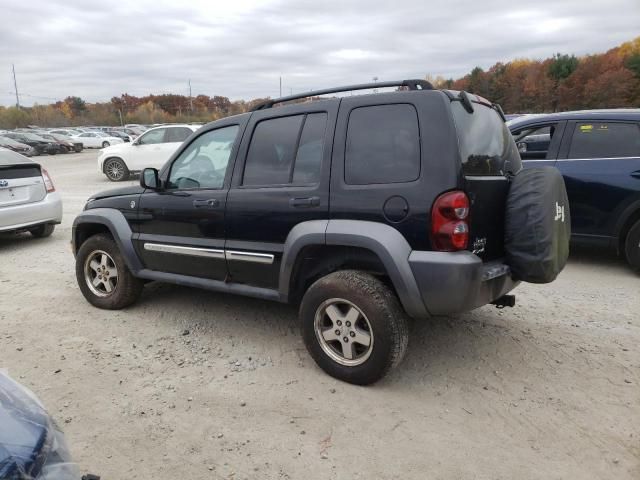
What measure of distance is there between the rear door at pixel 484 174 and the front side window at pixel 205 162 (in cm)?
179

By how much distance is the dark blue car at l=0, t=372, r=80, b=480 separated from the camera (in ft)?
5.04

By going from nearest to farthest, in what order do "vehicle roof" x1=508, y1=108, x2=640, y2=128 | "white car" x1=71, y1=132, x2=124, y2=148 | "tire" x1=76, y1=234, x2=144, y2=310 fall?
"tire" x1=76, y1=234, x2=144, y2=310 → "vehicle roof" x1=508, y1=108, x2=640, y2=128 → "white car" x1=71, y1=132, x2=124, y2=148

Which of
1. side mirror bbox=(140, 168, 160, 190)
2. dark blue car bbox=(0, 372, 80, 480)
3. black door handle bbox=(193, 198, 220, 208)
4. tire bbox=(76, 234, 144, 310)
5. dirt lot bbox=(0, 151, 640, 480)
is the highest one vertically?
side mirror bbox=(140, 168, 160, 190)

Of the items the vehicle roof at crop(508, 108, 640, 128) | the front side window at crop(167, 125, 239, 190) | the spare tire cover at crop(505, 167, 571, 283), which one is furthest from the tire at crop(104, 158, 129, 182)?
the spare tire cover at crop(505, 167, 571, 283)

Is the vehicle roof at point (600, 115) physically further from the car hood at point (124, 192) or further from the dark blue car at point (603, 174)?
the car hood at point (124, 192)

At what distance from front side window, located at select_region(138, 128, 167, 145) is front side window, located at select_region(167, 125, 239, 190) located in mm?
12169

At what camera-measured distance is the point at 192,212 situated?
3.93 m

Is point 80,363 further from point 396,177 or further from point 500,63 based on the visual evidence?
point 500,63

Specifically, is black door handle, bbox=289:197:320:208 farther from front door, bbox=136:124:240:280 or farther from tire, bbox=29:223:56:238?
tire, bbox=29:223:56:238

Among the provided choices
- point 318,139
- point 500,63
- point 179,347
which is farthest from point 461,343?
point 500,63

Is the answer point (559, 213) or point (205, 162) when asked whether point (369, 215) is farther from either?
point (205, 162)

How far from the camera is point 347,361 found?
323cm

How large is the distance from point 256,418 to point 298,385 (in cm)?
43

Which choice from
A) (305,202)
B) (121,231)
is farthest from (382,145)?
(121,231)
